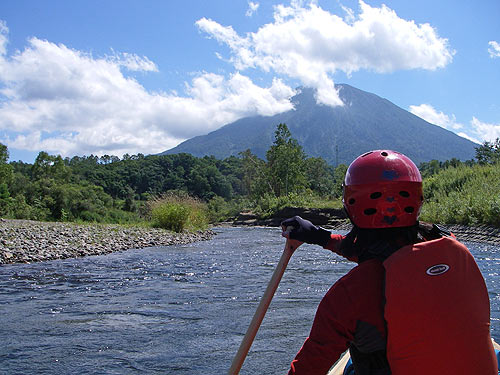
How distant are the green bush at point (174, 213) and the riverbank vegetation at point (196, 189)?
48mm

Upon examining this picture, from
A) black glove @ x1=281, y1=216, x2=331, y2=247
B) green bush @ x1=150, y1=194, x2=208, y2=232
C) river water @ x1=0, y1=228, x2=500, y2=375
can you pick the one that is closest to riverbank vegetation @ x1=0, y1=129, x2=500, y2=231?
green bush @ x1=150, y1=194, x2=208, y2=232

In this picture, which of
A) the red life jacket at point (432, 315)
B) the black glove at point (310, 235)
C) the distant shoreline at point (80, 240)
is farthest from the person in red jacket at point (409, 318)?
the distant shoreline at point (80, 240)

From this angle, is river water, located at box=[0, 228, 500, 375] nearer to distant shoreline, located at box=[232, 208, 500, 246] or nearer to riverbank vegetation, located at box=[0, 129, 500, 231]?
distant shoreline, located at box=[232, 208, 500, 246]

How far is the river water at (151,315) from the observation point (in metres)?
4.45

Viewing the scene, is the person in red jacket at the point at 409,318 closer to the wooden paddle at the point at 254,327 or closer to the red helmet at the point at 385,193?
the red helmet at the point at 385,193

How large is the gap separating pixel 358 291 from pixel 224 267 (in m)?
9.36

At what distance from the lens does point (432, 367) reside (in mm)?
1450

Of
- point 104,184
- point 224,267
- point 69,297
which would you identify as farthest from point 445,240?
point 104,184

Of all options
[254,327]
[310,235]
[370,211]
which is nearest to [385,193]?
[370,211]

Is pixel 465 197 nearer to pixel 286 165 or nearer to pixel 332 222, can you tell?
pixel 332 222

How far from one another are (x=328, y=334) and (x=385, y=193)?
55 cm

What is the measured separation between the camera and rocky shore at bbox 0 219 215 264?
11359mm

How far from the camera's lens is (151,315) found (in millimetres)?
6129

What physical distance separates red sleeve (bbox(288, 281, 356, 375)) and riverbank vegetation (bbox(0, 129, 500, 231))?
664 inches
